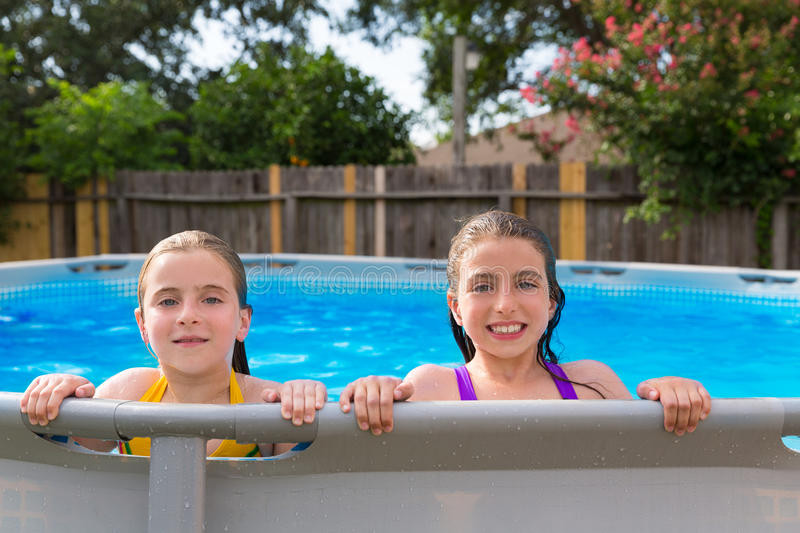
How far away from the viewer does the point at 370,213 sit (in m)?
10.6

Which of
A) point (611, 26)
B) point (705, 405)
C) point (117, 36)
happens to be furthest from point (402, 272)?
point (117, 36)

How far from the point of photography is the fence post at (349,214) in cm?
1057

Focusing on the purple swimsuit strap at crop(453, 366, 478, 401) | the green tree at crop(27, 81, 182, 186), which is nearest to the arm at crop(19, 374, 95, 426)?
the purple swimsuit strap at crop(453, 366, 478, 401)

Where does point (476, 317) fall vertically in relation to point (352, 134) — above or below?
below

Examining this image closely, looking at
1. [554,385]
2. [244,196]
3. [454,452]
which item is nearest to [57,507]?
[454,452]

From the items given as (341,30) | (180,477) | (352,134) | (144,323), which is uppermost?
(341,30)

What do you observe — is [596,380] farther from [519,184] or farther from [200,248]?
[519,184]

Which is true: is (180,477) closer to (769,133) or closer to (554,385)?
(554,385)

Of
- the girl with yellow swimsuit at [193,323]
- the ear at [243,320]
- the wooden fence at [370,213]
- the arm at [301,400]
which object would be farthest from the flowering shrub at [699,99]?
the arm at [301,400]

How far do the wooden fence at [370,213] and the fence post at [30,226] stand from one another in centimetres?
2

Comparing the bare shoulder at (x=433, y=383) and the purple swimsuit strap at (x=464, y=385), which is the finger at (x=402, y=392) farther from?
the purple swimsuit strap at (x=464, y=385)

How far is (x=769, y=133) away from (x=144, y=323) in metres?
8.09

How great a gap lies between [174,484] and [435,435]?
54cm

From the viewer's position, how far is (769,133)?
8289mm
